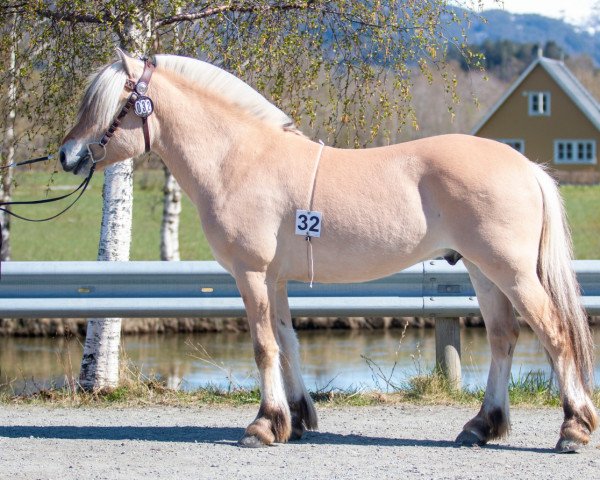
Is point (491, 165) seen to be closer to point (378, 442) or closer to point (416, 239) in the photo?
point (416, 239)

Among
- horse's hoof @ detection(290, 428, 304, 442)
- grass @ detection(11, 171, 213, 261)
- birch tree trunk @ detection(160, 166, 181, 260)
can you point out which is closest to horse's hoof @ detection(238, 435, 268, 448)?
horse's hoof @ detection(290, 428, 304, 442)

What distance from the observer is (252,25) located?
821 centimetres

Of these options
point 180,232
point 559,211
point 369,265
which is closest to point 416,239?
point 369,265

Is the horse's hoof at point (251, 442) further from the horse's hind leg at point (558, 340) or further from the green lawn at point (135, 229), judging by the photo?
the green lawn at point (135, 229)

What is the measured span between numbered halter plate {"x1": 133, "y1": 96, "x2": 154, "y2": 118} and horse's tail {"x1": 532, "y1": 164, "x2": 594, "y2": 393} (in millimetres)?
2311

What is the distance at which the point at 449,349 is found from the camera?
24.2ft

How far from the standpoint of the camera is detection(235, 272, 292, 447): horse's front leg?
581cm

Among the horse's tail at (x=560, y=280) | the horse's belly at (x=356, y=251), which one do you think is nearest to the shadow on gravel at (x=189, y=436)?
the horse's tail at (x=560, y=280)

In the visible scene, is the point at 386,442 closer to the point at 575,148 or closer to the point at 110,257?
the point at 110,257

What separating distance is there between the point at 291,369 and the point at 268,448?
602 mm

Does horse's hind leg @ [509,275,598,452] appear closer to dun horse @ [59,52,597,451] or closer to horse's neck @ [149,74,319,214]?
dun horse @ [59,52,597,451]

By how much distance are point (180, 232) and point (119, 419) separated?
23685 millimetres

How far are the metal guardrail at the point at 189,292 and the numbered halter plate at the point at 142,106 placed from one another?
161cm

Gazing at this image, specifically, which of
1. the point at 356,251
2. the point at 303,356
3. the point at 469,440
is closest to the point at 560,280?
the point at 469,440
